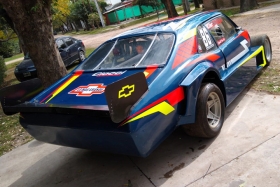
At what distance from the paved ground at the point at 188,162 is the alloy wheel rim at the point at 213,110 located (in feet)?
0.62

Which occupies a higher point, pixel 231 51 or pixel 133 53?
pixel 133 53

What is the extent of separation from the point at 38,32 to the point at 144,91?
12.8 ft

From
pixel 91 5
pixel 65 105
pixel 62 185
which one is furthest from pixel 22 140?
pixel 91 5

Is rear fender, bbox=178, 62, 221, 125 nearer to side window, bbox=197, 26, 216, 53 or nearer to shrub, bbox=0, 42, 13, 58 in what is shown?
side window, bbox=197, 26, 216, 53

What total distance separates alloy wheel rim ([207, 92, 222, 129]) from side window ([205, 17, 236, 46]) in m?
0.99

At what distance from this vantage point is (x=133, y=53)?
400 cm

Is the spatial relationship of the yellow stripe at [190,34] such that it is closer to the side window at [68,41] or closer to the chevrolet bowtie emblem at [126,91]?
the chevrolet bowtie emblem at [126,91]

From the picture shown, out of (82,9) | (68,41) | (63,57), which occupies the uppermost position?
(82,9)

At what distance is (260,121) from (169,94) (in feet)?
5.04

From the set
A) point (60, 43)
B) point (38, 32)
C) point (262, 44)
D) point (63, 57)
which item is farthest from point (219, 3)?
point (38, 32)

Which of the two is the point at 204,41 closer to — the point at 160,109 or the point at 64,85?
the point at 160,109

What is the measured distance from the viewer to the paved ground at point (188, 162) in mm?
3025

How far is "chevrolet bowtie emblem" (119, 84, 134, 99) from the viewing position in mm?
2639

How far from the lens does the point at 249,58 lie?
4820 mm
